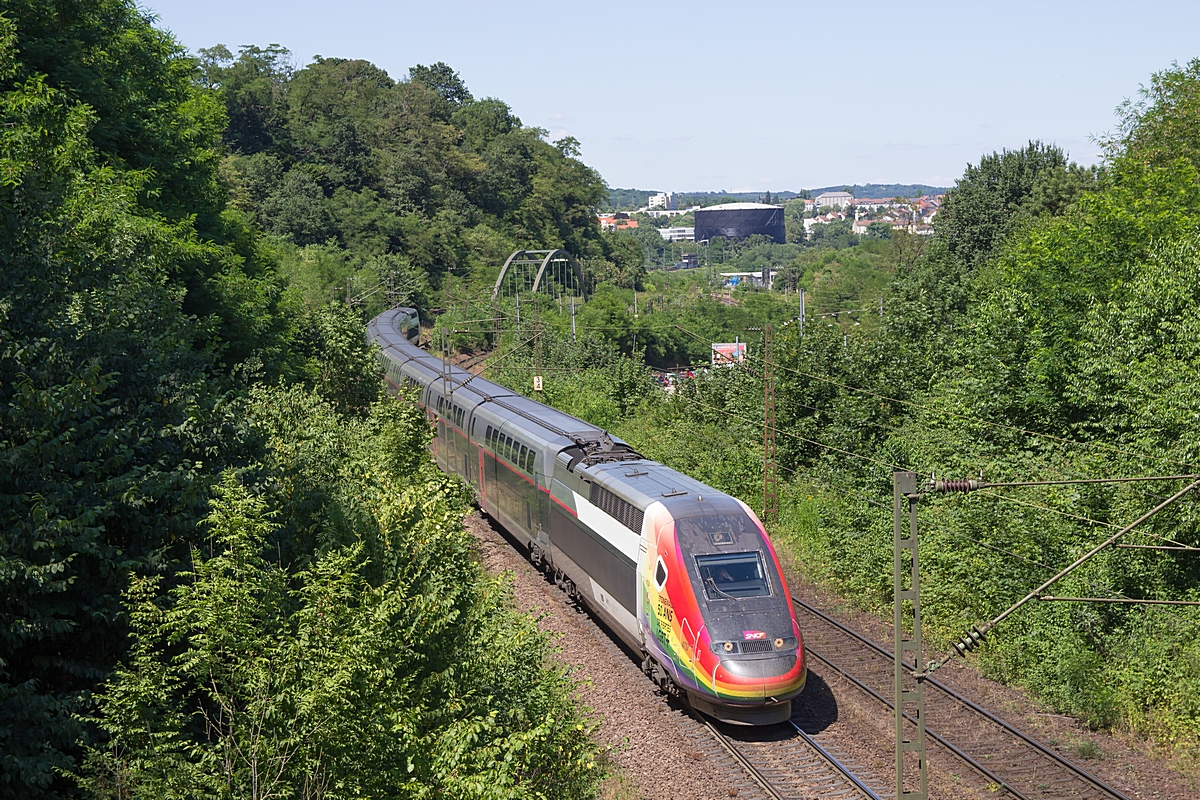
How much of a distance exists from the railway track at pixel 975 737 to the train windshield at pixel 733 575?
378 cm

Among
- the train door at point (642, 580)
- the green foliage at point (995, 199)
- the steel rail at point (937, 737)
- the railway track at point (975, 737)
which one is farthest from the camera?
the green foliage at point (995, 199)

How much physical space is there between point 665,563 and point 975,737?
5941 mm

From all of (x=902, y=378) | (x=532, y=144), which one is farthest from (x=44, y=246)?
(x=532, y=144)

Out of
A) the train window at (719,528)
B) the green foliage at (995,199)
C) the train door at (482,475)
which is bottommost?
the train door at (482,475)

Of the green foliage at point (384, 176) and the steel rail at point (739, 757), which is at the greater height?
the green foliage at point (384, 176)

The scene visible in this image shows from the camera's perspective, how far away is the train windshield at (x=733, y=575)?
15898 mm

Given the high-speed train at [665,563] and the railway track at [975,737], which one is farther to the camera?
the high-speed train at [665,563]

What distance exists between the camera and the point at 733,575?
635 inches

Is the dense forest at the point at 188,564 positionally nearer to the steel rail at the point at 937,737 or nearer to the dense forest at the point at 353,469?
the dense forest at the point at 353,469

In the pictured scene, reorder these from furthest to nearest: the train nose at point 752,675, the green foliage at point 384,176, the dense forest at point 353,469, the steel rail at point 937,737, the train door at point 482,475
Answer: the green foliage at point 384,176 < the train door at point 482,475 < the train nose at point 752,675 < the steel rail at point 937,737 < the dense forest at point 353,469

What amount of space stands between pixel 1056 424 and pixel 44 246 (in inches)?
916

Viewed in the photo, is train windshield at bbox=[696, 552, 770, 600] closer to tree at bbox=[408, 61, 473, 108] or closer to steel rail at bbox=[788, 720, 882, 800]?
steel rail at bbox=[788, 720, 882, 800]

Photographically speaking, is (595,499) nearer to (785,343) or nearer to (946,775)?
(946,775)

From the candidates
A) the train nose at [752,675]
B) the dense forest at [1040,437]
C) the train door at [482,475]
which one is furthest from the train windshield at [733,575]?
the train door at [482,475]
